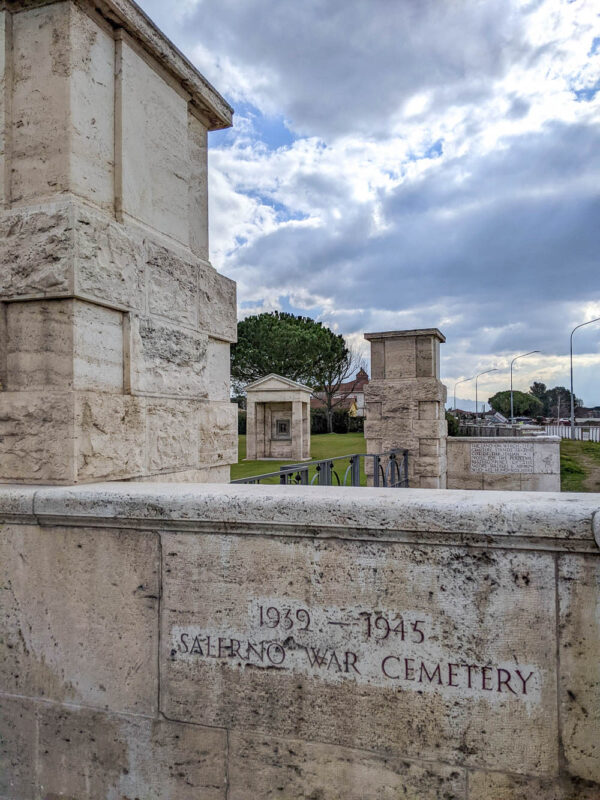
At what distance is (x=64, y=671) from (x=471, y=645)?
4.85 feet

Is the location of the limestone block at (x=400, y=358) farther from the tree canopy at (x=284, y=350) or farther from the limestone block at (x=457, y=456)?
the tree canopy at (x=284, y=350)

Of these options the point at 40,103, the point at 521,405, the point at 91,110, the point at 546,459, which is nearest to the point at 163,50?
the point at 91,110

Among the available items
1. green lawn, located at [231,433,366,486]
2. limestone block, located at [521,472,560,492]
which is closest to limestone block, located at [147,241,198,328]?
limestone block, located at [521,472,560,492]

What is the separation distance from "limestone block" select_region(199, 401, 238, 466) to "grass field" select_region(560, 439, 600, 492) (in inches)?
370

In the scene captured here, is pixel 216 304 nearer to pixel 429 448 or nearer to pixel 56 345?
pixel 56 345

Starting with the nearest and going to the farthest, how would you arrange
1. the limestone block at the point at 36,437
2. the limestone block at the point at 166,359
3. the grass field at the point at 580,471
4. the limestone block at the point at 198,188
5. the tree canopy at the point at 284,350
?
the limestone block at the point at 36,437, the limestone block at the point at 166,359, the limestone block at the point at 198,188, the grass field at the point at 580,471, the tree canopy at the point at 284,350

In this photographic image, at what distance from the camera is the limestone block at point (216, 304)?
318 cm

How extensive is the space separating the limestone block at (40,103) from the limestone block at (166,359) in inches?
28.0

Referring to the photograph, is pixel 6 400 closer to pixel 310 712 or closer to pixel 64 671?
pixel 64 671

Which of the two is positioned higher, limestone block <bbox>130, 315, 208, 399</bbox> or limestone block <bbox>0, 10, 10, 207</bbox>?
limestone block <bbox>0, 10, 10, 207</bbox>

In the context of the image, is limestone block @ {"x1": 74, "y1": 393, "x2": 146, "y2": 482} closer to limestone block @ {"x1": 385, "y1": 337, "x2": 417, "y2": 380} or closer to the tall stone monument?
the tall stone monument

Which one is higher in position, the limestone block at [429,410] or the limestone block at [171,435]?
the limestone block at [429,410]

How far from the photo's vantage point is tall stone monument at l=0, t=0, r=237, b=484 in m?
2.38

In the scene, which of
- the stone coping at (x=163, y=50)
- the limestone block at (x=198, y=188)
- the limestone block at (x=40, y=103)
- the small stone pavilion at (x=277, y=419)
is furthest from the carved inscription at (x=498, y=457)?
the small stone pavilion at (x=277, y=419)
